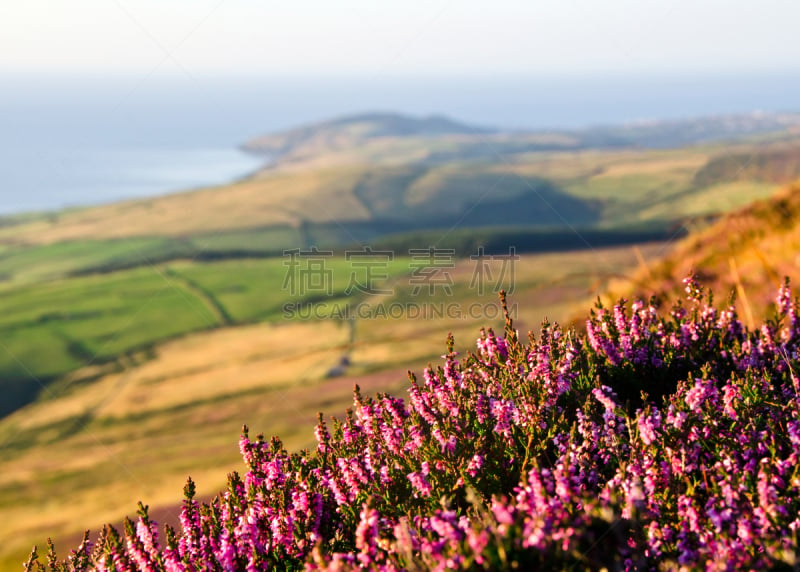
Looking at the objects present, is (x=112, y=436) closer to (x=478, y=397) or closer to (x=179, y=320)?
(x=179, y=320)

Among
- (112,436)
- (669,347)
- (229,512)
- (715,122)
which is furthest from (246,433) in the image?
(715,122)

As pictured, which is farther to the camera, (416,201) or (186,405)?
(416,201)

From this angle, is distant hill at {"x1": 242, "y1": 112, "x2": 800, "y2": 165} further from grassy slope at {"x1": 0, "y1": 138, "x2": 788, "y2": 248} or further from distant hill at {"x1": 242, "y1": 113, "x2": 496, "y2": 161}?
grassy slope at {"x1": 0, "y1": 138, "x2": 788, "y2": 248}

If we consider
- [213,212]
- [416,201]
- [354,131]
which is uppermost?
[354,131]

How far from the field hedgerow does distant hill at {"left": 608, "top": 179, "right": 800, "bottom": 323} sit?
11.0ft

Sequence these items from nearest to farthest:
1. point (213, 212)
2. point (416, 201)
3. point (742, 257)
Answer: point (742, 257)
point (213, 212)
point (416, 201)

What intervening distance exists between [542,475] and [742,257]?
905cm

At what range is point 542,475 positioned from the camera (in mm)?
2709

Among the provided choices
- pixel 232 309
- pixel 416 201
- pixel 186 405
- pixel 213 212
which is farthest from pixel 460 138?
pixel 186 405

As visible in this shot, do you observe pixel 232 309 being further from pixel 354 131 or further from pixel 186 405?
pixel 354 131

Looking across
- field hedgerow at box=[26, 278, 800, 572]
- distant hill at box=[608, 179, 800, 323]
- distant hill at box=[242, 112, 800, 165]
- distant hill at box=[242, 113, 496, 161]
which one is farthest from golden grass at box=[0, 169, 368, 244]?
distant hill at box=[242, 113, 496, 161]

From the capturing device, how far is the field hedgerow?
2.38 m

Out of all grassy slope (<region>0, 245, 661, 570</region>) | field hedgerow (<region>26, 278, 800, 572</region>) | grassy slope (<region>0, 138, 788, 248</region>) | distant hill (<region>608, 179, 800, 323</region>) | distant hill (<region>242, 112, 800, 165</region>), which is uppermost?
distant hill (<region>242, 112, 800, 165</region>)

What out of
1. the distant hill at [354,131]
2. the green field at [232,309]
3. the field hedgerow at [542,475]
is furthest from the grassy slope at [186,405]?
the distant hill at [354,131]
